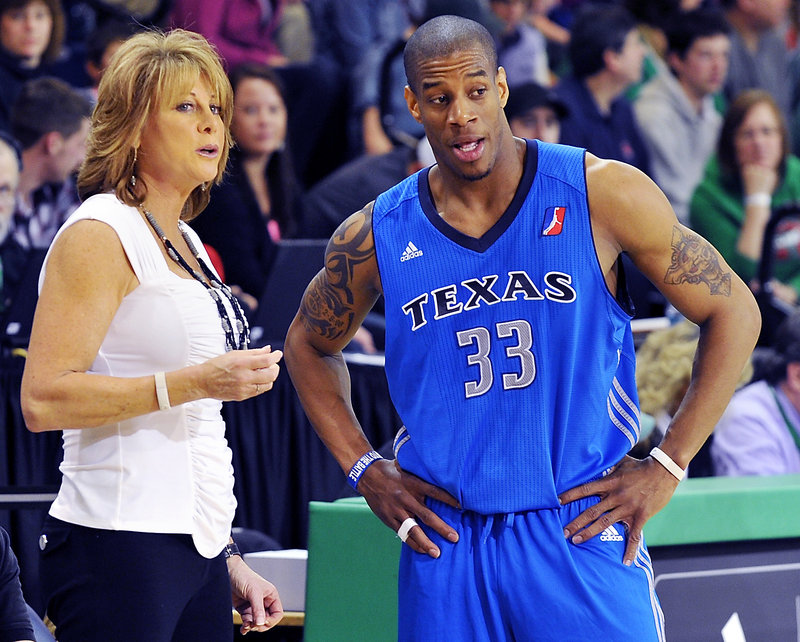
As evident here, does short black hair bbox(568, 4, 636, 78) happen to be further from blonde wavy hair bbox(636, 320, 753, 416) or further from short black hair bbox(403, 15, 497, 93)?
short black hair bbox(403, 15, 497, 93)

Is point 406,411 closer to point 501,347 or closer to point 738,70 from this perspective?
point 501,347

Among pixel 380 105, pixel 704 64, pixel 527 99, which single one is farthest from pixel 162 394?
pixel 704 64

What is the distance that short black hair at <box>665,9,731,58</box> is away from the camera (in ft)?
25.1

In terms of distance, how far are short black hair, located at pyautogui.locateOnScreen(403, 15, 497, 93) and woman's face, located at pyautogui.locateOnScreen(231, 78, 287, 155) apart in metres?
3.53

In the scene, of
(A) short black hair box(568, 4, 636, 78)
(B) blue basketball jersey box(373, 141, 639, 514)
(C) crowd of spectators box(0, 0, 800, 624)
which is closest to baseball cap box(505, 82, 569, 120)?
(C) crowd of spectators box(0, 0, 800, 624)

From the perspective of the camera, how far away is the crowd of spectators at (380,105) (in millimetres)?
5512

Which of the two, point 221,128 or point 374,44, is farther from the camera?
point 374,44

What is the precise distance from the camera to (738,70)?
801cm

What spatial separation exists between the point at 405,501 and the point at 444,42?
2.84 ft

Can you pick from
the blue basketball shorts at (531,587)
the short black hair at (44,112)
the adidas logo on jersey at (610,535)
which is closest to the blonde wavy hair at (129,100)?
the blue basketball shorts at (531,587)

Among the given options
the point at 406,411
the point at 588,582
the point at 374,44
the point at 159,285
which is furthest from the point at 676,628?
the point at 374,44

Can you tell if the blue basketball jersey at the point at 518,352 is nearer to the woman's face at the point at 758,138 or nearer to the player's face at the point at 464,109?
the player's face at the point at 464,109

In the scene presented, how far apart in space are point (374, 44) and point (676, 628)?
15.6ft

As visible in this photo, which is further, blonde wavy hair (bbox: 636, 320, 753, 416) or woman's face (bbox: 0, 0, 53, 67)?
woman's face (bbox: 0, 0, 53, 67)
